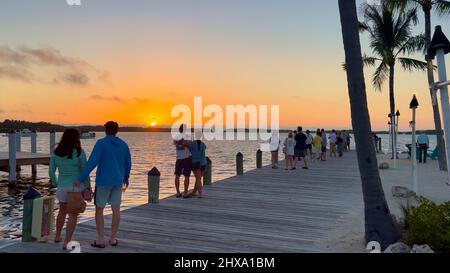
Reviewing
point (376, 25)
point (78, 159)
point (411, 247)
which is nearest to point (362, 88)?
point (411, 247)

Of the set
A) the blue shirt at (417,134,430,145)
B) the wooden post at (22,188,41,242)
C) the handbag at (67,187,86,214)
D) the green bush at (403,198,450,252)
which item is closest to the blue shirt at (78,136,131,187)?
the handbag at (67,187,86,214)

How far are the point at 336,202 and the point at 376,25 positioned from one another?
78.7ft

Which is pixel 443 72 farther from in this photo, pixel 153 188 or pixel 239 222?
pixel 153 188

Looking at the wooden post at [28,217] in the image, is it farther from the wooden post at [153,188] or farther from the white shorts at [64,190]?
the wooden post at [153,188]

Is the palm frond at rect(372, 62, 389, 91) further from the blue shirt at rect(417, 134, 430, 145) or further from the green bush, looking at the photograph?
the green bush

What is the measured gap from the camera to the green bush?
231 inches

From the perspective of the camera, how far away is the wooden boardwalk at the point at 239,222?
268 inches

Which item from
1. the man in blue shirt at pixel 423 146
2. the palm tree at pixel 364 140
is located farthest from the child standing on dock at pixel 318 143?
the palm tree at pixel 364 140

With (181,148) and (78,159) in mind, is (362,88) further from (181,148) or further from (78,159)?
(181,148)

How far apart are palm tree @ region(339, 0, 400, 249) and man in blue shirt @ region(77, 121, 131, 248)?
3968 millimetres

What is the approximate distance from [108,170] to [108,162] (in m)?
0.13

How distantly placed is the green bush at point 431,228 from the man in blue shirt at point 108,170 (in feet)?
15.6

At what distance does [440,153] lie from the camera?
2136 cm

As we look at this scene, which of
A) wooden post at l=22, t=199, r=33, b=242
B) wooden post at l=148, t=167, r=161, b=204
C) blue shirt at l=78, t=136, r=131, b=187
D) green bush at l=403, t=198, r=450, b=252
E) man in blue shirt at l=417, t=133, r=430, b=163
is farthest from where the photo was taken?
man in blue shirt at l=417, t=133, r=430, b=163
